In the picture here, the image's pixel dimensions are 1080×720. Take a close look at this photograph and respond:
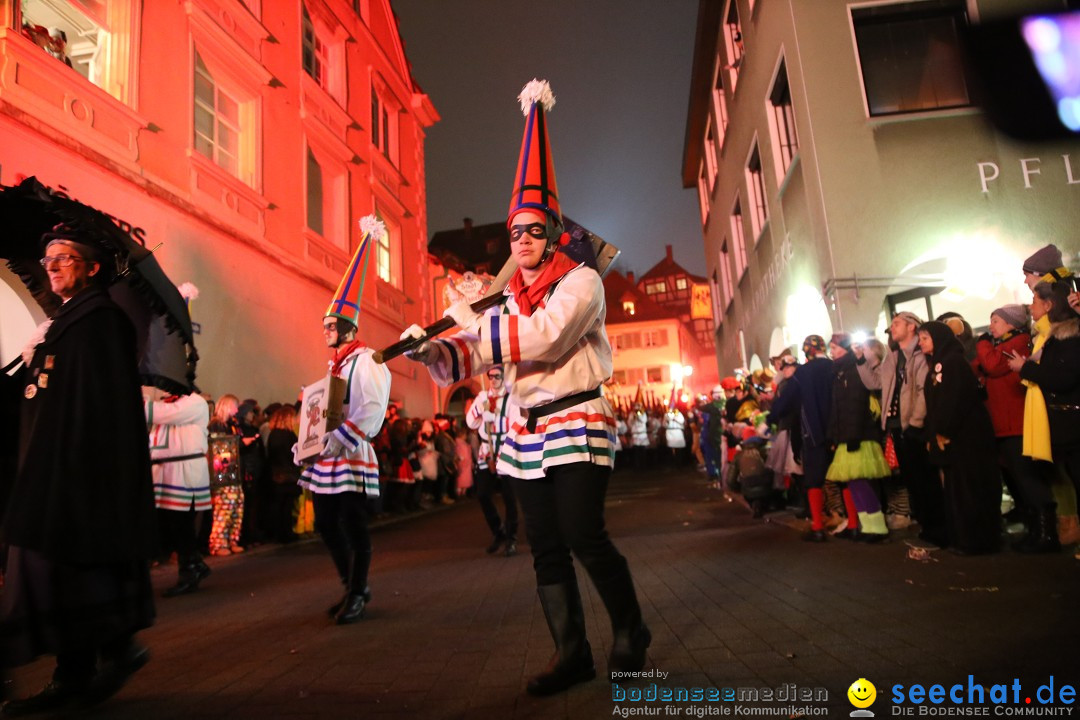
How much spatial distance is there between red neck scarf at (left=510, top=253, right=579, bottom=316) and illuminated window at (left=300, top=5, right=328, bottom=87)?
15.6 metres

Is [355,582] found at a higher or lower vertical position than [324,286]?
lower

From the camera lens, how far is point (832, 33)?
35.1 ft

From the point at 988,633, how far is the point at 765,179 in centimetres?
1191

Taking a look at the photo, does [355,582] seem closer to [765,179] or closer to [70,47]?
[70,47]

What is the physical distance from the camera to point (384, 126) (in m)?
21.8

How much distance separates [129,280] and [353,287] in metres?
1.97

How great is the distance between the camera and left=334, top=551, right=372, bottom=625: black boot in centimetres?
462

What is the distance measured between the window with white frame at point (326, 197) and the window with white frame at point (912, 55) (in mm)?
11846

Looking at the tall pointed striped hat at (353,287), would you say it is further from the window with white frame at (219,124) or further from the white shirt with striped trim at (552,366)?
the window with white frame at (219,124)

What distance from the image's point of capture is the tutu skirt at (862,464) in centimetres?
654

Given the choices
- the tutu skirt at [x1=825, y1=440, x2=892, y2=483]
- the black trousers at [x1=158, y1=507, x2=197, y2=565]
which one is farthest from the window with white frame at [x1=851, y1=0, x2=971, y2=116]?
the black trousers at [x1=158, y1=507, x2=197, y2=565]

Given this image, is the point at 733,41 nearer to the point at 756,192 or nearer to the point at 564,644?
the point at 756,192

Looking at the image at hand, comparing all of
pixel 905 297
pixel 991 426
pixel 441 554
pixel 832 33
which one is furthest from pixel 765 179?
pixel 441 554

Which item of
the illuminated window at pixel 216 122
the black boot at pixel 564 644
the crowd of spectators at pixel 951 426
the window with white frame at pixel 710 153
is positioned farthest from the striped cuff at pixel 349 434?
the window with white frame at pixel 710 153
